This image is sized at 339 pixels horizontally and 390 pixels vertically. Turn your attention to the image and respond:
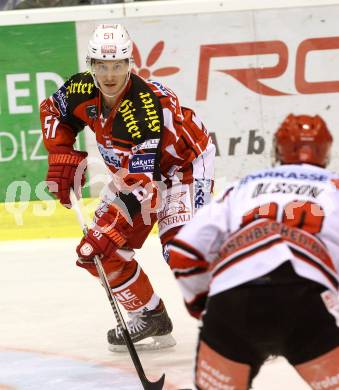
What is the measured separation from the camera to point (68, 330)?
5.06 meters

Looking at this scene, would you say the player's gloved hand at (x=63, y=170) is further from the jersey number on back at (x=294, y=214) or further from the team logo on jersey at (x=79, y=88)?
the jersey number on back at (x=294, y=214)

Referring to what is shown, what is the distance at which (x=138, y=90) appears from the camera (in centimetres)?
453

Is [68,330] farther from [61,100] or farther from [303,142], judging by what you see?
[303,142]

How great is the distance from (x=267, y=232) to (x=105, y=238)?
1.61 m

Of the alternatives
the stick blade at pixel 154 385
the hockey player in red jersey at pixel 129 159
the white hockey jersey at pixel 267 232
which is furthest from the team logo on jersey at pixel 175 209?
the white hockey jersey at pixel 267 232

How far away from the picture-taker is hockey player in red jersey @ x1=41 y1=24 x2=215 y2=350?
4.38m

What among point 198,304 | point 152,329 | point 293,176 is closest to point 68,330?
point 152,329

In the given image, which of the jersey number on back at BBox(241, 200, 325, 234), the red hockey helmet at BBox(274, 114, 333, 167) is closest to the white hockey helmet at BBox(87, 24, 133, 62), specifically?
the red hockey helmet at BBox(274, 114, 333, 167)

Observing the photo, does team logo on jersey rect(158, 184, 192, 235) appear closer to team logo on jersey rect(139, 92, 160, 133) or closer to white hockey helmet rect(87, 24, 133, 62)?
team logo on jersey rect(139, 92, 160, 133)

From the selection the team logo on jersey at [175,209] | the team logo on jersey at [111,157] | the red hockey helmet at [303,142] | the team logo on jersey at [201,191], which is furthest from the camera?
the team logo on jersey at [201,191]

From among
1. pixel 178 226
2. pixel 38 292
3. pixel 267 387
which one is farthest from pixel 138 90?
pixel 38 292

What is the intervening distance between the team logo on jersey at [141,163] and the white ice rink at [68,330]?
0.74 metres

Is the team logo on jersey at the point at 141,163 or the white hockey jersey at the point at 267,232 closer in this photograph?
the white hockey jersey at the point at 267,232

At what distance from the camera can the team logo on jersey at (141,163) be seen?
435cm
